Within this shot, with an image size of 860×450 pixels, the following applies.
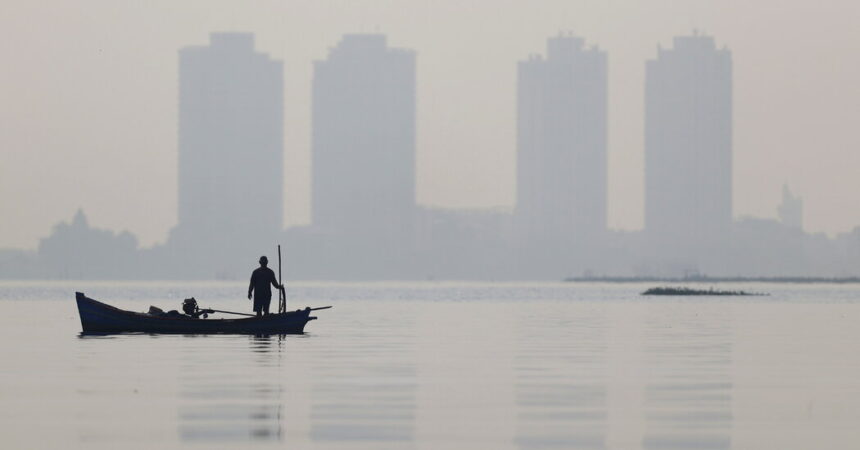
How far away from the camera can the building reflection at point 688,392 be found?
66.2 ft

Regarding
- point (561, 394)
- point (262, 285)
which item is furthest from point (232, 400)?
point (262, 285)

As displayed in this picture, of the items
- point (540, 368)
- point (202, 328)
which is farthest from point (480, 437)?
point (202, 328)

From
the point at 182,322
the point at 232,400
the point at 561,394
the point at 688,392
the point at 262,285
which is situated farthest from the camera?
the point at 182,322

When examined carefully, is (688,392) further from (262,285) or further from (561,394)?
(262,285)

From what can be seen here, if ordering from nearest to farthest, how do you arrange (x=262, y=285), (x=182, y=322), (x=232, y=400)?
(x=232, y=400), (x=262, y=285), (x=182, y=322)

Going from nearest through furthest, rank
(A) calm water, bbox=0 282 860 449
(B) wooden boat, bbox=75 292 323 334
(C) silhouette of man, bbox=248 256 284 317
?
(A) calm water, bbox=0 282 860 449 → (C) silhouette of man, bbox=248 256 284 317 → (B) wooden boat, bbox=75 292 323 334

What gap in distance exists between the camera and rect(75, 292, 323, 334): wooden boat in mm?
47250

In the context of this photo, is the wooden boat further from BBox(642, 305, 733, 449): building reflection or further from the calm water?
BBox(642, 305, 733, 449): building reflection

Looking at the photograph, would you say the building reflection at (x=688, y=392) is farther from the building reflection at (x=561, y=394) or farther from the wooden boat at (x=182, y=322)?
the wooden boat at (x=182, y=322)

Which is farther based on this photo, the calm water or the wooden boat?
the wooden boat

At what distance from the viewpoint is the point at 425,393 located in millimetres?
26469

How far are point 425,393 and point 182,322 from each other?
72.8 feet

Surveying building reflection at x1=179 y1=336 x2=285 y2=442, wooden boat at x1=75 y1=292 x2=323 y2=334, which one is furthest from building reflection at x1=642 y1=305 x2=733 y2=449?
wooden boat at x1=75 y1=292 x2=323 y2=334

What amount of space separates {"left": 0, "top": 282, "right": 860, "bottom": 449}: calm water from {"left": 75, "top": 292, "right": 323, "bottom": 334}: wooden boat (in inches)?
21.6
